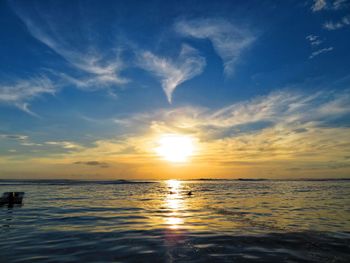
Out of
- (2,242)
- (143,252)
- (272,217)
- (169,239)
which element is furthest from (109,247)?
(272,217)

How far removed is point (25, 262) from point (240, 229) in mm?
13346

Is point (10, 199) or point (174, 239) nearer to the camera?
point (174, 239)

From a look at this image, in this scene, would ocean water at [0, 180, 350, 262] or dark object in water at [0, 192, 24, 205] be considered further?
dark object in water at [0, 192, 24, 205]

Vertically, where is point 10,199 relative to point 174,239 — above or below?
above

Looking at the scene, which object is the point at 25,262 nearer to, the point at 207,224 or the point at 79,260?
the point at 79,260

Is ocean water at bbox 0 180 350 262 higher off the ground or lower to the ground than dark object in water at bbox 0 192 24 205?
lower

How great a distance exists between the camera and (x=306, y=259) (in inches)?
501

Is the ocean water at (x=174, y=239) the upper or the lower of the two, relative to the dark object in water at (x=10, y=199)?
lower

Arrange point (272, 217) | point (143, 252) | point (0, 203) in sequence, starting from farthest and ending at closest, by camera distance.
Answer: point (0, 203) < point (272, 217) < point (143, 252)

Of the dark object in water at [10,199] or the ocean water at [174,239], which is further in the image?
the dark object in water at [10,199]

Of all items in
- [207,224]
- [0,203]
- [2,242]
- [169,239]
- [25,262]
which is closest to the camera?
[25,262]

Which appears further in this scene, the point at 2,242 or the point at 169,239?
the point at 169,239

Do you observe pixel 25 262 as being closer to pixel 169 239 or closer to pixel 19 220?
pixel 169 239

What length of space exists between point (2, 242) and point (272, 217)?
20.6 metres
